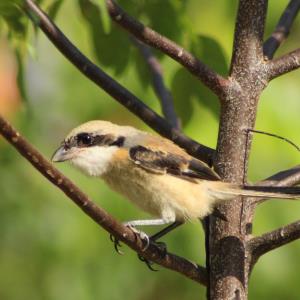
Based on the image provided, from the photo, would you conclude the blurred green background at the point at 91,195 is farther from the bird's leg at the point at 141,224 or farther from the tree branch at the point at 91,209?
the tree branch at the point at 91,209

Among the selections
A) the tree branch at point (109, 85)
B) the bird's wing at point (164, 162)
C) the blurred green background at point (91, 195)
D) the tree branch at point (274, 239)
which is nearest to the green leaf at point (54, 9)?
the tree branch at point (109, 85)

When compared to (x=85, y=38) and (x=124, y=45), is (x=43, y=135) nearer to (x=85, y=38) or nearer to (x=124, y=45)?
(x=85, y=38)

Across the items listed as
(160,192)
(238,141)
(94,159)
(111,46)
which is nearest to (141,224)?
(160,192)

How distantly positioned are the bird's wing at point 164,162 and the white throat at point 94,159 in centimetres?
12

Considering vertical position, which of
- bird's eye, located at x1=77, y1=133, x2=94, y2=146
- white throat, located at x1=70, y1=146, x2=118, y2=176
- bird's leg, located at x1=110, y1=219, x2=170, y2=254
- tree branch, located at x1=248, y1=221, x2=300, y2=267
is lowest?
tree branch, located at x1=248, y1=221, x2=300, y2=267

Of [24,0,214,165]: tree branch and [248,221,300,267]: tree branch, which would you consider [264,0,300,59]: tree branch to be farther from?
[248,221,300,267]: tree branch

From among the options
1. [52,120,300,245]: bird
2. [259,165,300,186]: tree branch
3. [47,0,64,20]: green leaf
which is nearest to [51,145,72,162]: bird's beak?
[52,120,300,245]: bird

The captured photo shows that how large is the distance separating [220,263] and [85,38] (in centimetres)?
285

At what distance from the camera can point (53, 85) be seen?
5711 mm

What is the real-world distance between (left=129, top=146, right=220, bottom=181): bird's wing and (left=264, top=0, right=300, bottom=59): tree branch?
647 millimetres

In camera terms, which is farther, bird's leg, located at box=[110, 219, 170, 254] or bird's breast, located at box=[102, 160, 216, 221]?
bird's breast, located at box=[102, 160, 216, 221]

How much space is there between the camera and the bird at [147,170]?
3693 mm

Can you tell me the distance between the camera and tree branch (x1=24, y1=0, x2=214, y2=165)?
314cm

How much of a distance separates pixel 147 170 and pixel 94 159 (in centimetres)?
27
